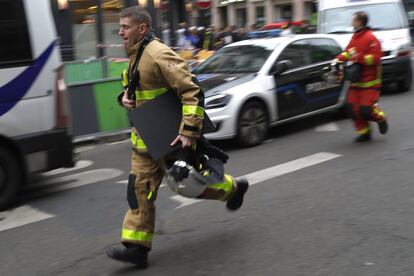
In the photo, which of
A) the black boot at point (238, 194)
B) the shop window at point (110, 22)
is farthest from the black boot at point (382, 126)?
the shop window at point (110, 22)

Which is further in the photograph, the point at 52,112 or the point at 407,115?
the point at 407,115

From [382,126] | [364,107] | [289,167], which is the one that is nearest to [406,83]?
[382,126]

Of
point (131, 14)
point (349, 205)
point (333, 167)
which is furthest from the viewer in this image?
point (333, 167)

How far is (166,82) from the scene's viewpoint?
3.75 m

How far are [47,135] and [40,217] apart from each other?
88cm

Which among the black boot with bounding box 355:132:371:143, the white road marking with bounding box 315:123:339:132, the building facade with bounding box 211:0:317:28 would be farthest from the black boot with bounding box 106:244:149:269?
the building facade with bounding box 211:0:317:28

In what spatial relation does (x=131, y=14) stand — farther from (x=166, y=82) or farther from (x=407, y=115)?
(x=407, y=115)

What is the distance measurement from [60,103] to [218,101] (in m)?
2.46

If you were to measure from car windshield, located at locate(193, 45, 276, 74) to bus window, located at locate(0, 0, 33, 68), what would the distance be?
357 centimetres

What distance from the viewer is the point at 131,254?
382 centimetres

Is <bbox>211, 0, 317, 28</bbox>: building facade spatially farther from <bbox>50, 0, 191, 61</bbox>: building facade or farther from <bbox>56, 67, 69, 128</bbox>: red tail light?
<bbox>56, 67, 69, 128</bbox>: red tail light

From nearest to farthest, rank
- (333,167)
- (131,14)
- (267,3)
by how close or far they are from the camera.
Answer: (131,14), (333,167), (267,3)

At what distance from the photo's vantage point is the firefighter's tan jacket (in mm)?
3631

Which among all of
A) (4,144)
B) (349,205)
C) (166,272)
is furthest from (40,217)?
(349,205)
